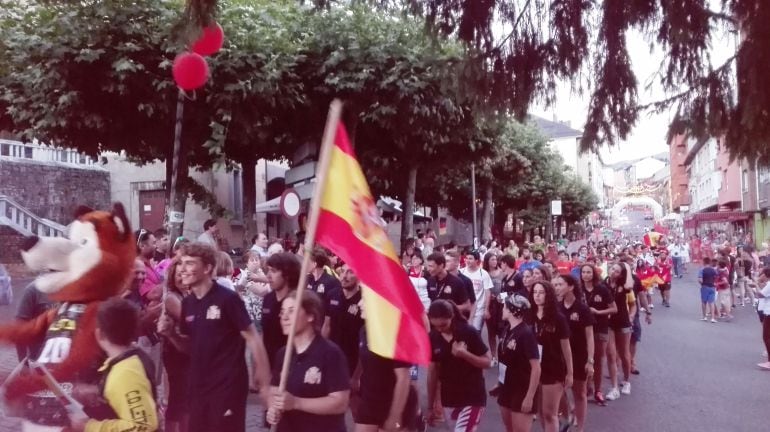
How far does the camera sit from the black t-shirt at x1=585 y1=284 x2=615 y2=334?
8.47m

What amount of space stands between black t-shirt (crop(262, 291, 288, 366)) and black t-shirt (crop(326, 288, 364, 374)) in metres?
0.70

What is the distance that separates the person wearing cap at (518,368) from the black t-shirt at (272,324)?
1756 mm

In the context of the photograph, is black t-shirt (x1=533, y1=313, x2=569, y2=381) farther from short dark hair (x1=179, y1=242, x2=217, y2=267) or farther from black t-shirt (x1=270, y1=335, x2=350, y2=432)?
short dark hair (x1=179, y1=242, x2=217, y2=267)

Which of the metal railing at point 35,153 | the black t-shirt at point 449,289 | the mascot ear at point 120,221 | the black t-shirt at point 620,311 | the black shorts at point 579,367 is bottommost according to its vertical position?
the black shorts at point 579,367

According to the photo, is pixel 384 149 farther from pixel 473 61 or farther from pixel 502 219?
pixel 502 219

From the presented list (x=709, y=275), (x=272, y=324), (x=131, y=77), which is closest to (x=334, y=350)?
(x=272, y=324)

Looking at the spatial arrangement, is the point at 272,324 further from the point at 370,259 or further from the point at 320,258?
the point at 370,259

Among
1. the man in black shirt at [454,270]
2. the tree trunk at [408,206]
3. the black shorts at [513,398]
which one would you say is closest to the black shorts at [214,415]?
the black shorts at [513,398]

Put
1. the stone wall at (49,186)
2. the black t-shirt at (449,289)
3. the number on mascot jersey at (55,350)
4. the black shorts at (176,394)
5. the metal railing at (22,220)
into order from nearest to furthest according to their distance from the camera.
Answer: the number on mascot jersey at (55,350)
the black shorts at (176,394)
the black t-shirt at (449,289)
the metal railing at (22,220)
the stone wall at (49,186)

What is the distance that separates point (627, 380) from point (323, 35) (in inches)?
361

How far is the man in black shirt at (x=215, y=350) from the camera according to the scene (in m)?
4.41

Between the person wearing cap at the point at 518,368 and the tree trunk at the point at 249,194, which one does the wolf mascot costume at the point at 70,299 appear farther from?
the tree trunk at the point at 249,194

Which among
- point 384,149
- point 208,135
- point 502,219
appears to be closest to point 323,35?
point 208,135

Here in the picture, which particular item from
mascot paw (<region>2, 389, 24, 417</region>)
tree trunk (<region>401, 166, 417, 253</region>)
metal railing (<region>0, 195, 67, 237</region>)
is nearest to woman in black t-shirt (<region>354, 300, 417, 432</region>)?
mascot paw (<region>2, 389, 24, 417</region>)
